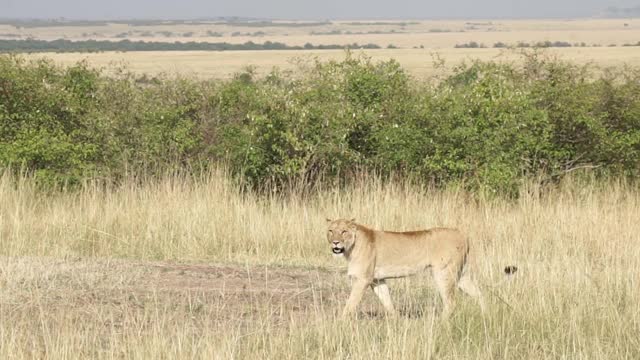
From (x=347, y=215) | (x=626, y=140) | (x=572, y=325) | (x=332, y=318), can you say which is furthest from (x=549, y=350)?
(x=626, y=140)

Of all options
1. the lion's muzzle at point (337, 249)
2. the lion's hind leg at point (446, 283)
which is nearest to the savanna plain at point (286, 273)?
the lion's hind leg at point (446, 283)

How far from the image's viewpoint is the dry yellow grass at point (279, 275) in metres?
6.92

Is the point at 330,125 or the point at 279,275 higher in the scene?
the point at 330,125

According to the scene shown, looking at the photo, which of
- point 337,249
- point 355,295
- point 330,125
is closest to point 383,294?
point 355,295

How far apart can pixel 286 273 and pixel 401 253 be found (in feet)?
4.44

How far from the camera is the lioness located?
8.34m

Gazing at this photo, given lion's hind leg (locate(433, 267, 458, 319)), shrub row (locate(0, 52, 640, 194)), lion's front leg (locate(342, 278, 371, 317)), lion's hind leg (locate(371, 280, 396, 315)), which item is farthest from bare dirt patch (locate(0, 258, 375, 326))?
shrub row (locate(0, 52, 640, 194))

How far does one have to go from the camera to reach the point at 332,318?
7.61 metres

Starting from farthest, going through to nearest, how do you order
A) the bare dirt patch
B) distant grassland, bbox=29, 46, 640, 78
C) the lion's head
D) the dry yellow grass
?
1. distant grassland, bbox=29, 46, 640, 78
2. the lion's head
3. the bare dirt patch
4. the dry yellow grass

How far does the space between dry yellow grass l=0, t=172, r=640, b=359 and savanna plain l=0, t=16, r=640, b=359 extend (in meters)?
0.02

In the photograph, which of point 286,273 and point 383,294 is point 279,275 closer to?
point 286,273

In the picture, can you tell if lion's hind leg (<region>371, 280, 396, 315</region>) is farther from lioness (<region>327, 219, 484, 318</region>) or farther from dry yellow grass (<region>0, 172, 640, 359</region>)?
dry yellow grass (<region>0, 172, 640, 359</region>)

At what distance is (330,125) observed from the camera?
1417 cm

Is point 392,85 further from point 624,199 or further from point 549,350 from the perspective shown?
point 549,350
